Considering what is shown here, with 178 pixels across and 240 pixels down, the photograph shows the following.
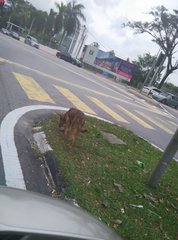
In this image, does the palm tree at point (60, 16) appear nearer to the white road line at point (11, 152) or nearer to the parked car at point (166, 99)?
the parked car at point (166, 99)

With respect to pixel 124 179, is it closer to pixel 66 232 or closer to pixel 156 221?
pixel 156 221

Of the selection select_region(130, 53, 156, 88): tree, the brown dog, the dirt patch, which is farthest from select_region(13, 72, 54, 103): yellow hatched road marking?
select_region(130, 53, 156, 88): tree

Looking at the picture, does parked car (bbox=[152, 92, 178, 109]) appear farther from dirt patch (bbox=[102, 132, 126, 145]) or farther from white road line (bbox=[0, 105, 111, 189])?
white road line (bbox=[0, 105, 111, 189])

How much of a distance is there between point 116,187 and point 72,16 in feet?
218

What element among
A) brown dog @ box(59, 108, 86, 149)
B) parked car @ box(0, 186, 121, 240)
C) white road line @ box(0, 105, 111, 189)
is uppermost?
parked car @ box(0, 186, 121, 240)

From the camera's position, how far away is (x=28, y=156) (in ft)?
21.7

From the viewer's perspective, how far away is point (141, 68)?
58.4 metres

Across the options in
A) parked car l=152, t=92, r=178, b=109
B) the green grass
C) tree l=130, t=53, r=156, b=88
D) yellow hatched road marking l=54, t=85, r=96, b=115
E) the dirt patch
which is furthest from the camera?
tree l=130, t=53, r=156, b=88

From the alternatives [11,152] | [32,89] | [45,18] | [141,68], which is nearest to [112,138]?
[11,152]

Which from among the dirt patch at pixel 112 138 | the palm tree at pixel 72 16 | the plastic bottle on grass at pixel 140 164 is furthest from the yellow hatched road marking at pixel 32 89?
the palm tree at pixel 72 16

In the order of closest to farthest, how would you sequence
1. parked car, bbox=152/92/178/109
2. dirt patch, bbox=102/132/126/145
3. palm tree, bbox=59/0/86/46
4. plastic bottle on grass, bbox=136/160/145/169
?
1. plastic bottle on grass, bbox=136/160/145/169
2. dirt patch, bbox=102/132/126/145
3. parked car, bbox=152/92/178/109
4. palm tree, bbox=59/0/86/46

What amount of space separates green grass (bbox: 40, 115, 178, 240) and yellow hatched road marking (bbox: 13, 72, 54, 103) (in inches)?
124

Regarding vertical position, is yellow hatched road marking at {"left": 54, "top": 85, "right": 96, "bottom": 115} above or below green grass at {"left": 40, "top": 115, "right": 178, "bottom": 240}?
below

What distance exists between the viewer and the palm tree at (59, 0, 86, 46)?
225 feet
